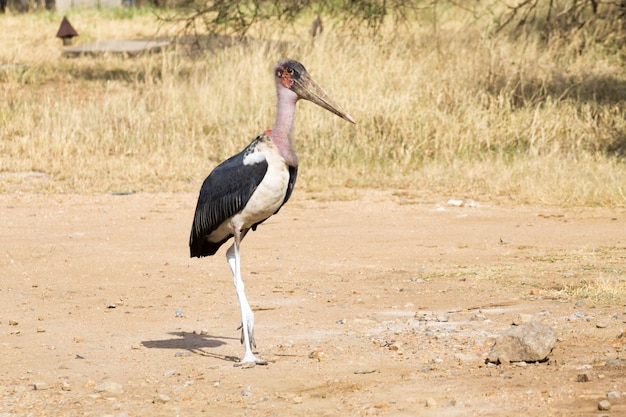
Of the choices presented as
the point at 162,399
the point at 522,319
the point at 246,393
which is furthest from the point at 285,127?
the point at 522,319

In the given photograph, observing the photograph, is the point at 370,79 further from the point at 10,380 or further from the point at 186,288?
the point at 10,380

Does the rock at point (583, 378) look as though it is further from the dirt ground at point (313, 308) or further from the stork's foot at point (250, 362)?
the stork's foot at point (250, 362)

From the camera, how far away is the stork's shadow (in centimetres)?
530

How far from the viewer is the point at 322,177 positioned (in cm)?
1048

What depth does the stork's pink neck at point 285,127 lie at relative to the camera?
509 centimetres

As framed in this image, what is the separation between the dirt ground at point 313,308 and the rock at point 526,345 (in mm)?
54

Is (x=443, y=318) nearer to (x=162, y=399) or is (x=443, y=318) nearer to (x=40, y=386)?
(x=162, y=399)

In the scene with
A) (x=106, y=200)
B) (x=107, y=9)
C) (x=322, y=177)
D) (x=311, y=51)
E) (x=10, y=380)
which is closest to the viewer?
(x=10, y=380)

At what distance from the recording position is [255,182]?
16.4 feet

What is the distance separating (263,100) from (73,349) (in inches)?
296

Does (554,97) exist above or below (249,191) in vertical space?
below

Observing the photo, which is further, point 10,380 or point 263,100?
point 263,100

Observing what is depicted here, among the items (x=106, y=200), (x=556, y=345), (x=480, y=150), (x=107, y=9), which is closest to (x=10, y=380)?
(x=556, y=345)

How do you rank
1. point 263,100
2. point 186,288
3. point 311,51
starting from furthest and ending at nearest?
point 311,51
point 263,100
point 186,288
